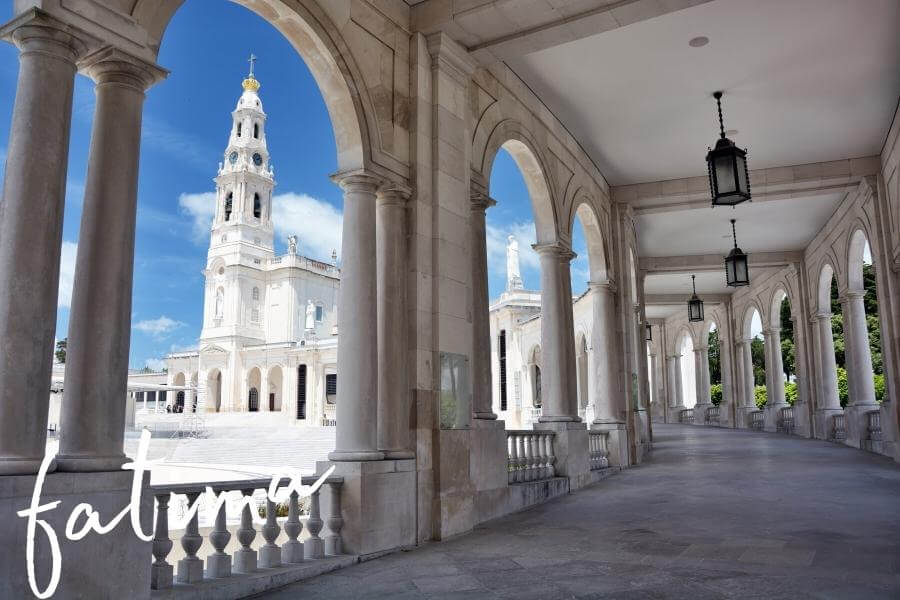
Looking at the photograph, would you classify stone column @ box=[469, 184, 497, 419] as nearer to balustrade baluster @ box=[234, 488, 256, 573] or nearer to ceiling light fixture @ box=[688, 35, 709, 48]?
ceiling light fixture @ box=[688, 35, 709, 48]

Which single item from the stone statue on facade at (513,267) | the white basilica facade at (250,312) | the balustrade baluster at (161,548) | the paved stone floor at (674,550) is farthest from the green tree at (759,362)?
the balustrade baluster at (161,548)

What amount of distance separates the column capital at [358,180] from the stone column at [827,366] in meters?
19.3

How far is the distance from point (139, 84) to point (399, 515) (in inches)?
184

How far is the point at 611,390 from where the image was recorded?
15531 mm

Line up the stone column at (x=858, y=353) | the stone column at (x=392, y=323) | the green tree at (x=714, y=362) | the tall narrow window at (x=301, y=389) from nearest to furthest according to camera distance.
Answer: the stone column at (x=392, y=323) → the stone column at (x=858, y=353) → the green tree at (x=714, y=362) → the tall narrow window at (x=301, y=389)

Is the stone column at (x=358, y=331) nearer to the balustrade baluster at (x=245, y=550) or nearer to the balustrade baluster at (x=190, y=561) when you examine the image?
the balustrade baluster at (x=245, y=550)

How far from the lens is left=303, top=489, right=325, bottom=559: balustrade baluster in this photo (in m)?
6.54

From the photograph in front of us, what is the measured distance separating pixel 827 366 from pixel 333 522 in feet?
66.0

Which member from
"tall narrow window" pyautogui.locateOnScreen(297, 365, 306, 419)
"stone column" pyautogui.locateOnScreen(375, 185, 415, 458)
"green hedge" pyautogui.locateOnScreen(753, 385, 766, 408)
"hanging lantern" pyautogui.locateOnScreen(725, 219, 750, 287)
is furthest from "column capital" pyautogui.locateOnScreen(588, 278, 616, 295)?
"tall narrow window" pyautogui.locateOnScreen(297, 365, 306, 419)

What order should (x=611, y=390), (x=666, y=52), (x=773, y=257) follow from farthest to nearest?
(x=773, y=257)
(x=611, y=390)
(x=666, y=52)

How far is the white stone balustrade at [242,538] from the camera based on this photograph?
523 centimetres

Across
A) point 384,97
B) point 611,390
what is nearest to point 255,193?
point 611,390

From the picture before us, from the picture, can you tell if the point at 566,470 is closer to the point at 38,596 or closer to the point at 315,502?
the point at 315,502

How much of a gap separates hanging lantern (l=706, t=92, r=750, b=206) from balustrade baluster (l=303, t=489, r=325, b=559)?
284 inches
